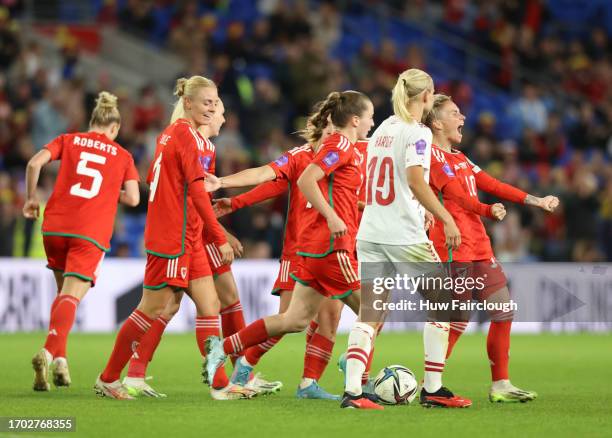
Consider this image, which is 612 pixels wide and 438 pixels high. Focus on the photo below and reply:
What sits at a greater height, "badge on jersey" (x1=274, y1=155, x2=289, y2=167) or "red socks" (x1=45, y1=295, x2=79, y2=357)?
"badge on jersey" (x1=274, y1=155, x2=289, y2=167)

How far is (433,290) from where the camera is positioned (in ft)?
27.1

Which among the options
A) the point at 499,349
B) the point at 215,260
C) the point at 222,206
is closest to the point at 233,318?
the point at 215,260

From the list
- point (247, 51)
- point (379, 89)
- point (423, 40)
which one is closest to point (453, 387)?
point (379, 89)

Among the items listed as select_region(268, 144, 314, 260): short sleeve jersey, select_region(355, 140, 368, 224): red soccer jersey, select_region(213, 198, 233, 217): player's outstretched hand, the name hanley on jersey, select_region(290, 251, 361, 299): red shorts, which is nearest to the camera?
select_region(290, 251, 361, 299): red shorts

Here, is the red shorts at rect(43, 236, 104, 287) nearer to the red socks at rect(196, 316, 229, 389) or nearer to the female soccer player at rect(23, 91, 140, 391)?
the female soccer player at rect(23, 91, 140, 391)

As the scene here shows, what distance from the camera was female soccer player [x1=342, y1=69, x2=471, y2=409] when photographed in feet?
26.0

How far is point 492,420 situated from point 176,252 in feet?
8.18

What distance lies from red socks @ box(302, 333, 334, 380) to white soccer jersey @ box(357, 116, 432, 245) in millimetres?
Answer: 1250

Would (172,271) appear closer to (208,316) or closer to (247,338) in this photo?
(208,316)

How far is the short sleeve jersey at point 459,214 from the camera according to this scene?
8883 millimetres

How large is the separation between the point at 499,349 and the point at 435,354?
0.74 meters

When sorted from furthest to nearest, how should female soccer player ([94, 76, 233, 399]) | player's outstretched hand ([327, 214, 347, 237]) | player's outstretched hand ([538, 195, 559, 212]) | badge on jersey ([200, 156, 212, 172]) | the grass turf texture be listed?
player's outstretched hand ([538, 195, 559, 212]), badge on jersey ([200, 156, 212, 172]), female soccer player ([94, 76, 233, 399]), player's outstretched hand ([327, 214, 347, 237]), the grass turf texture

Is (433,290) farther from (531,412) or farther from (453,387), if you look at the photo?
(453,387)

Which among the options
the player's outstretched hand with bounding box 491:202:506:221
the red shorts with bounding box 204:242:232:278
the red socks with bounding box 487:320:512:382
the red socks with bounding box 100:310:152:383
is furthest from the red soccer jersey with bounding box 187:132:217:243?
the red socks with bounding box 487:320:512:382
